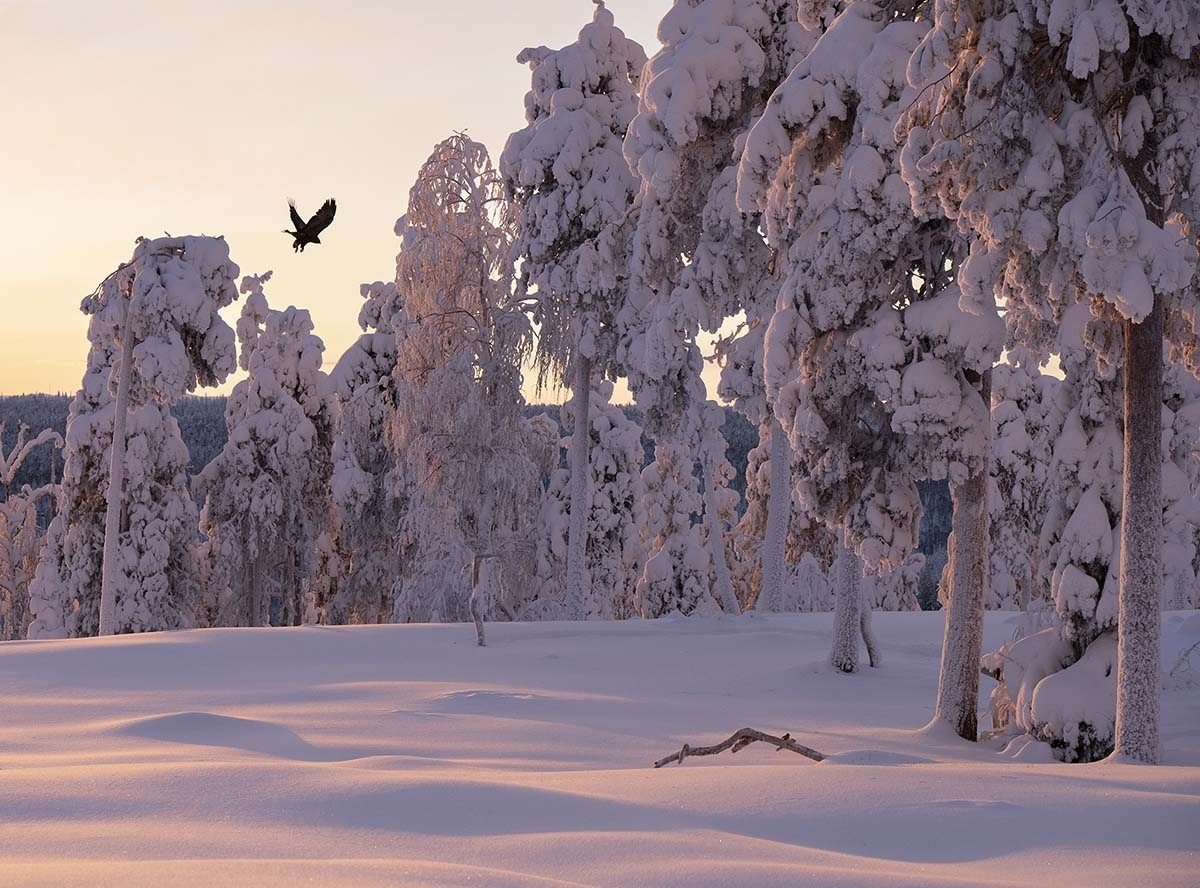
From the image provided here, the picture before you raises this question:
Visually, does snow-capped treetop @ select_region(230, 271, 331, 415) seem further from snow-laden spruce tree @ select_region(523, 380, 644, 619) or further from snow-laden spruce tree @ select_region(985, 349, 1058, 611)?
snow-laden spruce tree @ select_region(985, 349, 1058, 611)

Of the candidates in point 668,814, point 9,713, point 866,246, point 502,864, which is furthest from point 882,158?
point 9,713

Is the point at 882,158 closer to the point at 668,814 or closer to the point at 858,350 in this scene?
the point at 858,350

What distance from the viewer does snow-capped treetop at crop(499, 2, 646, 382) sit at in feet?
80.6

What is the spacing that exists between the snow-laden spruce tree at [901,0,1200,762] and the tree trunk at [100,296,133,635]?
20724mm

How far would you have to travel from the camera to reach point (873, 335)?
12672 mm

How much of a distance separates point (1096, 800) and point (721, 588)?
1870cm

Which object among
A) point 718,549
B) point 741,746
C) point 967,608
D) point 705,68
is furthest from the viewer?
point 718,549

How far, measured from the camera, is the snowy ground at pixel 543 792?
5.42m

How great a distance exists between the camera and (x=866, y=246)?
12844 mm

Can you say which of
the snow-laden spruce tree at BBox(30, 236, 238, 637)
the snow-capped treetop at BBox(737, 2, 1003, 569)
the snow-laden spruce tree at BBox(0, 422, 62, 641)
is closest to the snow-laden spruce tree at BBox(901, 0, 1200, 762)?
the snow-capped treetop at BBox(737, 2, 1003, 569)

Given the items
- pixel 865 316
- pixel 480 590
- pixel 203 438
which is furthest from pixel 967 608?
pixel 203 438

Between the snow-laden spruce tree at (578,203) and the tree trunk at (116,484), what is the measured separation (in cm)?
922

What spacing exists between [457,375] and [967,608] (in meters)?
14.7

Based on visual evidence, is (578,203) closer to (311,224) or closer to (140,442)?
(311,224)
